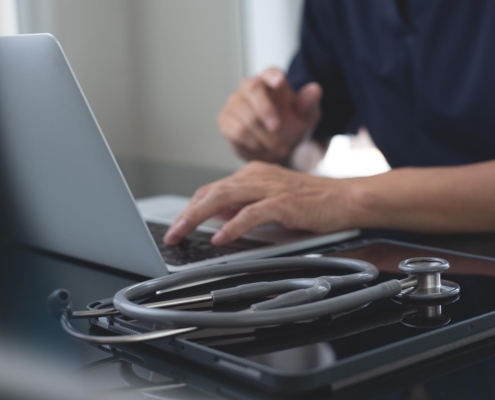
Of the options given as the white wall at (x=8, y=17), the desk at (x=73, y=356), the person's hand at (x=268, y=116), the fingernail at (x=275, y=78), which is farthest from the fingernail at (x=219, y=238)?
the white wall at (x=8, y=17)

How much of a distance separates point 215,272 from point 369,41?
964 millimetres

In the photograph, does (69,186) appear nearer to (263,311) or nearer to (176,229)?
(176,229)

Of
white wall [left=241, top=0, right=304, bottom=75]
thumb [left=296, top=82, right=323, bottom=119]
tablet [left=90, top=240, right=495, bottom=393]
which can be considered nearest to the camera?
tablet [left=90, top=240, right=495, bottom=393]

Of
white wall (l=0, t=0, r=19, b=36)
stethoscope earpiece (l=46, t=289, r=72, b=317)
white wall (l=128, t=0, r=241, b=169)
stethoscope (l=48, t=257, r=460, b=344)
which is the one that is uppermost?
white wall (l=0, t=0, r=19, b=36)

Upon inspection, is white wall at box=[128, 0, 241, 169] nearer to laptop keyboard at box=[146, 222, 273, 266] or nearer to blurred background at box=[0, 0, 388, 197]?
blurred background at box=[0, 0, 388, 197]

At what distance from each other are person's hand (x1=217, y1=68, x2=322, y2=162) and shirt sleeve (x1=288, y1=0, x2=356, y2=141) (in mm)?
127

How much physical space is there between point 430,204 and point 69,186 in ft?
1.36

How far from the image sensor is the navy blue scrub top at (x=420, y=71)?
46.8 inches

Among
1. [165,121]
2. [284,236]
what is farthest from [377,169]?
[284,236]

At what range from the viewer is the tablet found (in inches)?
14.5

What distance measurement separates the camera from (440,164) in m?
1.31

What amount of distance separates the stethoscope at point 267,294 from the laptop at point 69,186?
0.39 feet

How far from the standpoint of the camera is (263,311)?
0.41 meters

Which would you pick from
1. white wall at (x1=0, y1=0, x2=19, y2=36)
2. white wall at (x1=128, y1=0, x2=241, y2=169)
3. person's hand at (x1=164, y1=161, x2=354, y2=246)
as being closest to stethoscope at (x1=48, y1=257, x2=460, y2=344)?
person's hand at (x1=164, y1=161, x2=354, y2=246)
